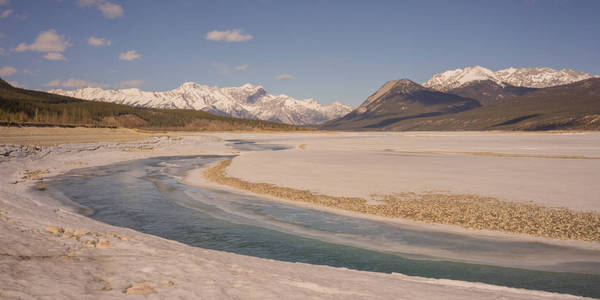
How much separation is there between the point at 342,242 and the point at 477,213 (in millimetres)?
7533

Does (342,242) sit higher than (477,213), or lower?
lower

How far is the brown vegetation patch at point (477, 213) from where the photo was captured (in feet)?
49.4

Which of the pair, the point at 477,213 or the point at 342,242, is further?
the point at 477,213

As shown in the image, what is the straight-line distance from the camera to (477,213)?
17609 mm

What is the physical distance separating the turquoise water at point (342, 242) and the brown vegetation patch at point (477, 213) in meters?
1.33

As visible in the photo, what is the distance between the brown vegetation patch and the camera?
15.0 m

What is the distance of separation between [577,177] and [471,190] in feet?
31.7

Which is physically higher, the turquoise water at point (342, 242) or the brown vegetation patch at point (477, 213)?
the brown vegetation patch at point (477, 213)

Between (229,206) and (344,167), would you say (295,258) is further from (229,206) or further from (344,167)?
(344,167)

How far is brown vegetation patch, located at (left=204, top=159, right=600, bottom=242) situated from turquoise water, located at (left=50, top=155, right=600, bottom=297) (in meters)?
1.33

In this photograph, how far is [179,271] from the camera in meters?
8.86

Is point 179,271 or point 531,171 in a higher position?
point 531,171

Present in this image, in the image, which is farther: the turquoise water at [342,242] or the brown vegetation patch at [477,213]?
the brown vegetation patch at [477,213]

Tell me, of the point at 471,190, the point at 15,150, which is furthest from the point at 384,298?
the point at 15,150
